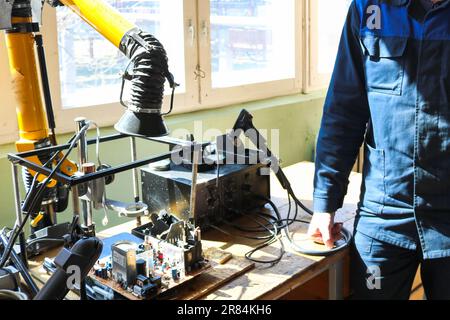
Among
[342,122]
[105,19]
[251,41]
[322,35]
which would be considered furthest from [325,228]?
[322,35]

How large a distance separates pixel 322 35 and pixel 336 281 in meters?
1.72

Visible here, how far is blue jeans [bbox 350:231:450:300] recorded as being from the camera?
1244 mm

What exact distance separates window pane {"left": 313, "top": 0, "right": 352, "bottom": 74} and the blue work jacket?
5.27 ft

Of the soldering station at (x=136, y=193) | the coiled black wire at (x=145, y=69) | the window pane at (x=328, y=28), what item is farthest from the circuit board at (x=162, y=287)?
the window pane at (x=328, y=28)

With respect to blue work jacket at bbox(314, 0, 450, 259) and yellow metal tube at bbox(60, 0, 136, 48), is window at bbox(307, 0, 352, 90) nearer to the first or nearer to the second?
blue work jacket at bbox(314, 0, 450, 259)

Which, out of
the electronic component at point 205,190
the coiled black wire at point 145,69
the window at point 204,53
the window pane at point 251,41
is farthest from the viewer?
the window pane at point 251,41

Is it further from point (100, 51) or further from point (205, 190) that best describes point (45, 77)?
point (100, 51)

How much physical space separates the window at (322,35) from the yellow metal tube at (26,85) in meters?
1.77

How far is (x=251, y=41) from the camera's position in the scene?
8.57 ft

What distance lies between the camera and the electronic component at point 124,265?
3.67ft

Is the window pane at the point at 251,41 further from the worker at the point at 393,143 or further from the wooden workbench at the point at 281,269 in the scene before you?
the worker at the point at 393,143

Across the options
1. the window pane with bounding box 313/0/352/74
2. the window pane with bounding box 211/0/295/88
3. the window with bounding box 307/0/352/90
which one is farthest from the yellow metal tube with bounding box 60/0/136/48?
the window pane with bounding box 313/0/352/74
